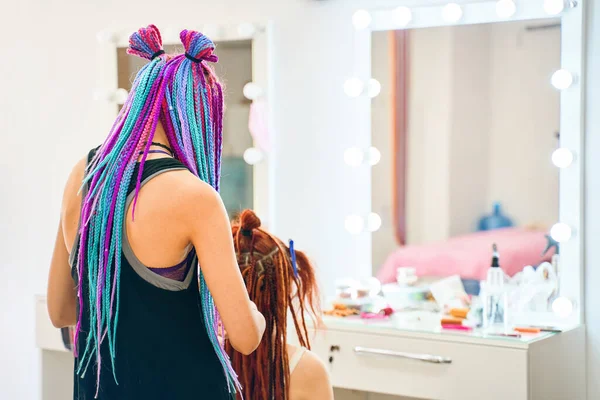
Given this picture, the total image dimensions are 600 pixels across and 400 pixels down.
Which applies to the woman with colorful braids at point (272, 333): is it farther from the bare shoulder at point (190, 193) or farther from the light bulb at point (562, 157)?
the light bulb at point (562, 157)

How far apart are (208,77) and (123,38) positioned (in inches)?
62.1

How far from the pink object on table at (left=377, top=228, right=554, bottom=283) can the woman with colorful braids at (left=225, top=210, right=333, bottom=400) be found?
987 mm

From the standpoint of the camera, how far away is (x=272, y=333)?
58.3 inches

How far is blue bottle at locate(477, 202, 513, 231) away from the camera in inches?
91.0

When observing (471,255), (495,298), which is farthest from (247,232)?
(471,255)

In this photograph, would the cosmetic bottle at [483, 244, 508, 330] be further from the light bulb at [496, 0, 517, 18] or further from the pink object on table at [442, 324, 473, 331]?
the light bulb at [496, 0, 517, 18]

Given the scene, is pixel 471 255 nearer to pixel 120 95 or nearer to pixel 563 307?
pixel 563 307

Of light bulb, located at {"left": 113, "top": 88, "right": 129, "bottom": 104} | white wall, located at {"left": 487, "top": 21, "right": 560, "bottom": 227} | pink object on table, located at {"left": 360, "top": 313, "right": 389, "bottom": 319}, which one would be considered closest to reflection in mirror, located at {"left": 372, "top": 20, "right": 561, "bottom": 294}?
white wall, located at {"left": 487, "top": 21, "right": 560, "bottom": 227}

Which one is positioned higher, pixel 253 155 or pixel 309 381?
pixel 253 155

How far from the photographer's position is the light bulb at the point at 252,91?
8.54 feet

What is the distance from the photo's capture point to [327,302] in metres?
2.58

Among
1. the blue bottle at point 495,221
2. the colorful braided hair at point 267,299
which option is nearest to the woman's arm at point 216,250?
the colorful braided hair at point 267,299

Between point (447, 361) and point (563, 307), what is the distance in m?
0.39

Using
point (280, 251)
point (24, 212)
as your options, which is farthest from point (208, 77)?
point (24, 212)
